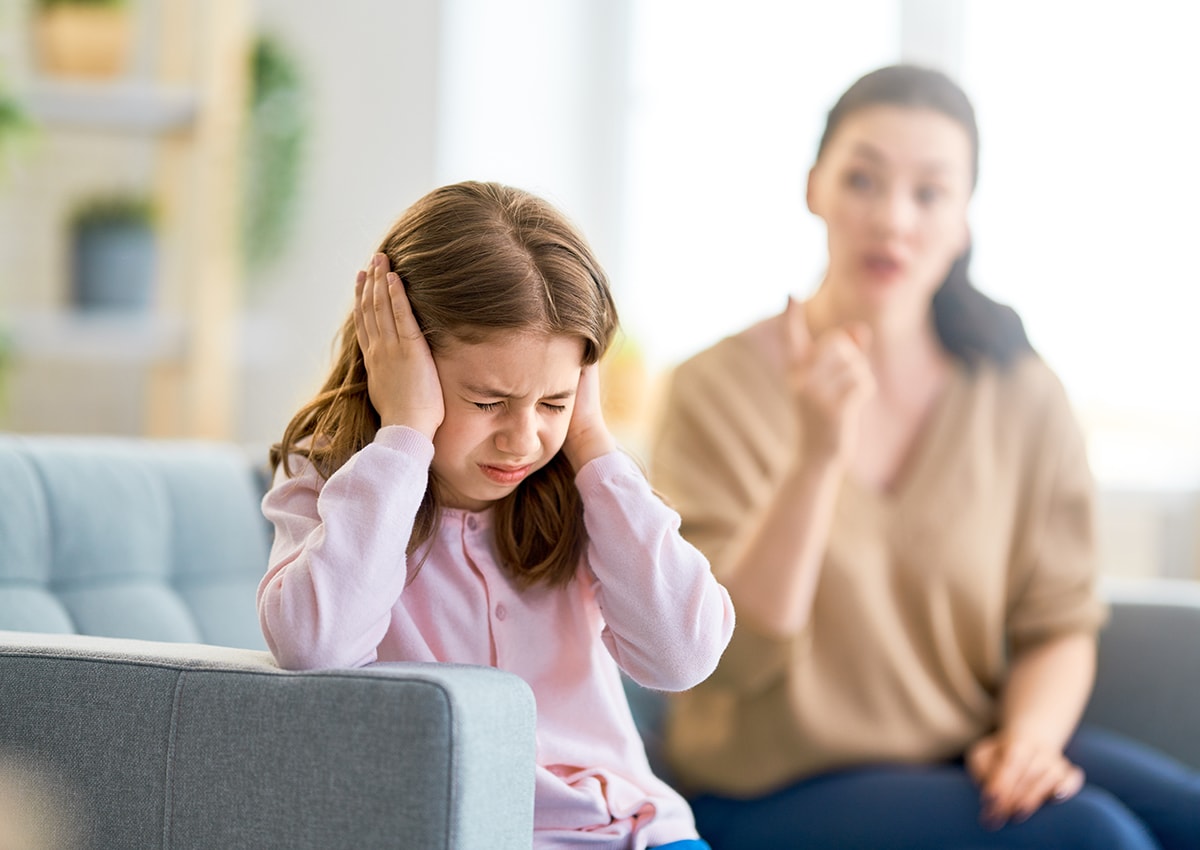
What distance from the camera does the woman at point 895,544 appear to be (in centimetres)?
161

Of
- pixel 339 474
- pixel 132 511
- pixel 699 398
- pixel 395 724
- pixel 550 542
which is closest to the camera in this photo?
pixel 395 724

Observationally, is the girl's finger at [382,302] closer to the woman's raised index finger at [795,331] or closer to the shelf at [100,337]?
the woman's raised index finger at [795,331]

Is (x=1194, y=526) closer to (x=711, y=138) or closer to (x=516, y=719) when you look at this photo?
(x=711, y=138)

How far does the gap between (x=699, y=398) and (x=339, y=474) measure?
30.3 inches

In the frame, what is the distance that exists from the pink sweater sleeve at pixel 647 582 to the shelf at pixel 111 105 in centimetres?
209

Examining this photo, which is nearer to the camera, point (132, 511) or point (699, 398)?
point (132, 511)

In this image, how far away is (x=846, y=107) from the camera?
1769 mm

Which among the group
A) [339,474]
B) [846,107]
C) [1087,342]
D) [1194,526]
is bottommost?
[1194,526]

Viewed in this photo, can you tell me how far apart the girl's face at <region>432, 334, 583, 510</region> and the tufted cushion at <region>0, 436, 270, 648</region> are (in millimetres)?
507

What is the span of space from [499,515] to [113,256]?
2.04 meters

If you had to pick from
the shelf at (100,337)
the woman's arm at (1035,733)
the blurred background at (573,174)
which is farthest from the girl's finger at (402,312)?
the shelf at (100,337)

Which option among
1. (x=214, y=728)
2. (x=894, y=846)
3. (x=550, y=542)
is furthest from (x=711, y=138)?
(x=214, y=728)

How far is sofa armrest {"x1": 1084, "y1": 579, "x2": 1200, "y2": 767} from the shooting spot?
1891 millimetres

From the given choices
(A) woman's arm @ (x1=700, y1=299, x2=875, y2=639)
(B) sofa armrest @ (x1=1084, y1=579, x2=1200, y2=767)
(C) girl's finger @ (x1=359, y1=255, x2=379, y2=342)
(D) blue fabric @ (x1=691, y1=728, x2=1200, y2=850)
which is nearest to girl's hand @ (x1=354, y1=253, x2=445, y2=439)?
(C) girl's finger @ (x1=359, y1=255, x2=379, y2=342)
